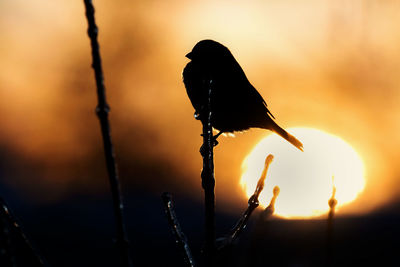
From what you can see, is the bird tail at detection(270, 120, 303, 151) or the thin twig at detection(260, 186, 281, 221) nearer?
the thin twig at detection(260, 186, 281, 221)

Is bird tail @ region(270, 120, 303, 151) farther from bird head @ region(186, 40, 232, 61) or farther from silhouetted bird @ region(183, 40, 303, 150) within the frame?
bird head @ region(186, 40, 232, 61)

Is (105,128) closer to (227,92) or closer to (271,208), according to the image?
(271,208)

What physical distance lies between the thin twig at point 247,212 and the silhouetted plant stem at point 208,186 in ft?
0.66

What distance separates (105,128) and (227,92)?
112 inches

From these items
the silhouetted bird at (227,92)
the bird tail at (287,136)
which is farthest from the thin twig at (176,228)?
the bird tail at (287,136)

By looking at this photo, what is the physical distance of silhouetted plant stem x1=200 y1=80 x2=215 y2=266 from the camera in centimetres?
108

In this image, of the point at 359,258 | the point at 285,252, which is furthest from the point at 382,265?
the point at 285,252

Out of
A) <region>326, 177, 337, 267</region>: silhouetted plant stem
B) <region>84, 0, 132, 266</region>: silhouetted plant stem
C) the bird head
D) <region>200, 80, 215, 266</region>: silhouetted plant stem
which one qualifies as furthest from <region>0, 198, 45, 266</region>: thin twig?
the bird head

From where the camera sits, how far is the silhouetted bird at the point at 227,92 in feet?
12.0

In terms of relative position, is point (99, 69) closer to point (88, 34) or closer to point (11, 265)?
point (88, 34)

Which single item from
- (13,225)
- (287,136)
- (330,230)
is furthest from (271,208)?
(287,136)

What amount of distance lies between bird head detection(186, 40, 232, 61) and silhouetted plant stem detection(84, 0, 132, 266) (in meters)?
3.29

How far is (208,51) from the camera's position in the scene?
421 centimetres

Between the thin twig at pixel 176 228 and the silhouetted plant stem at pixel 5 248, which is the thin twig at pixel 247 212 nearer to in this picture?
the thin twig at pixel 176 228
